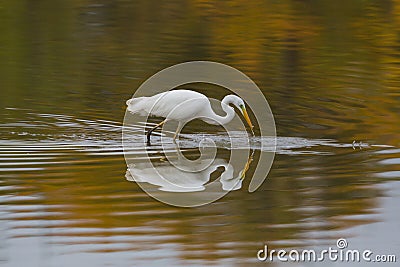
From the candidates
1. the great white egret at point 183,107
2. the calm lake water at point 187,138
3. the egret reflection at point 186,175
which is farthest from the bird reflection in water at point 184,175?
the great white egret at point 183,107

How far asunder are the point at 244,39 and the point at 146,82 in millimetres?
6028

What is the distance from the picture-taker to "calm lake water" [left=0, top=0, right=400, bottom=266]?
7234 mm

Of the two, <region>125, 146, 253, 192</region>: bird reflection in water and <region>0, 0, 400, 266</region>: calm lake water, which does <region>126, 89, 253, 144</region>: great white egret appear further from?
<region>125, 146, 253, 192</region>: bird reflection in water

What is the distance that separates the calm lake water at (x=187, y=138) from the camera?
723 cm

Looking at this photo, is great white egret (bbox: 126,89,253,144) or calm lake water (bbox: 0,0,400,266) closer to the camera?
calm lake water (bbox: 0,0,400,266)

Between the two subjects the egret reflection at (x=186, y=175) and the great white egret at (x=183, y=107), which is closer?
the egret reflection at (x=186, y=175)

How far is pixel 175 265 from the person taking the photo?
6629mm

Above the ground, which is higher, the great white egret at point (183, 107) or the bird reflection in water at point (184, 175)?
the great white egret at point (183, 107)

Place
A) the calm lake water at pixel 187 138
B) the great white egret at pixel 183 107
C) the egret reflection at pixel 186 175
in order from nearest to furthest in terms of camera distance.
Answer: the calm lake water at pixel 187 138
the egret reflection at pixel 186 175
the great white egret at pixel 183 107

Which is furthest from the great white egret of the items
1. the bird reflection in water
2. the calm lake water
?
the bird reflection in water

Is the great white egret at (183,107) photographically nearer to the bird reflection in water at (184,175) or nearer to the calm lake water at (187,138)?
the calm lake water at (187,138)

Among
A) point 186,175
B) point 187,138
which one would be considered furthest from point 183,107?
point 186,175

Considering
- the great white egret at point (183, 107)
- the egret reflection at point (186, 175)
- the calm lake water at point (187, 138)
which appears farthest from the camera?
the great white egret at point (183, 107)

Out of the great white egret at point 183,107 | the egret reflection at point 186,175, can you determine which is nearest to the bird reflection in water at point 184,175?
the egret reflection at point 186,175
